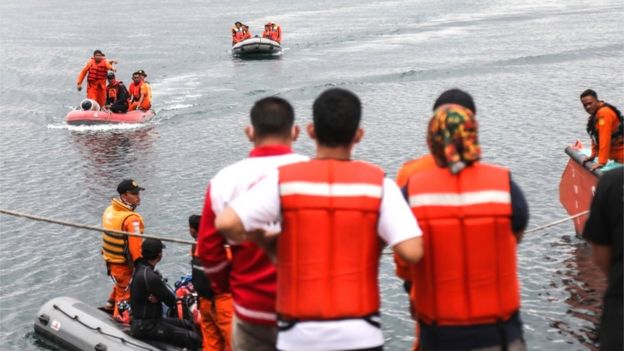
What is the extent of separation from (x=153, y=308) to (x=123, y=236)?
1.00 meters

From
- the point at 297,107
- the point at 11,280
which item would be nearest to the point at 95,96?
the point at 297,107

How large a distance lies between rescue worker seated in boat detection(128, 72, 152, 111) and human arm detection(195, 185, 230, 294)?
87.3 feet

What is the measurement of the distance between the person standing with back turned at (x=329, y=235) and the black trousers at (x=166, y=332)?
7.15 m

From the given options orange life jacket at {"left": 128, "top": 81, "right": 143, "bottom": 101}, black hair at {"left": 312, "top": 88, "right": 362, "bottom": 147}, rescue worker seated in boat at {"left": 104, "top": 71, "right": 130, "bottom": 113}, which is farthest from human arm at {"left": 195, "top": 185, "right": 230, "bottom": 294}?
rescue worker seated in boat at {"left": 104, "top": 71, "right": 130, "bottom": 113}

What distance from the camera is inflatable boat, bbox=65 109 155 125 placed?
104ft

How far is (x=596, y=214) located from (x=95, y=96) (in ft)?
98.4

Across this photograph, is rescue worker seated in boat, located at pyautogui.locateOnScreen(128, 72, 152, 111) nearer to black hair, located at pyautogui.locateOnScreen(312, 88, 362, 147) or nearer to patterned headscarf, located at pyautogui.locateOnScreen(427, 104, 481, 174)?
black hair, located at pyautogui.locateOnScreen(312, 88, 362, 147)

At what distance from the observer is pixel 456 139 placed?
4691mm

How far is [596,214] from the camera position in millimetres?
4605

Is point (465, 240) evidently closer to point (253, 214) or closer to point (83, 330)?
point (253, 214)

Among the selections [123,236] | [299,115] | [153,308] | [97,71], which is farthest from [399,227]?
[299,115]

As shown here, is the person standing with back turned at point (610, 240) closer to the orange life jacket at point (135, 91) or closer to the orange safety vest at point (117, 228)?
the orange safety vest at point (117, 228)

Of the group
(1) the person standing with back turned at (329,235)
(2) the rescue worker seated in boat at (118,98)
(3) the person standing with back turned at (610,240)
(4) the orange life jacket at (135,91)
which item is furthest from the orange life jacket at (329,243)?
(2) the rescue worker seated in boat at (118,98)

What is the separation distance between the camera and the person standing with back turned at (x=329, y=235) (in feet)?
14.9
